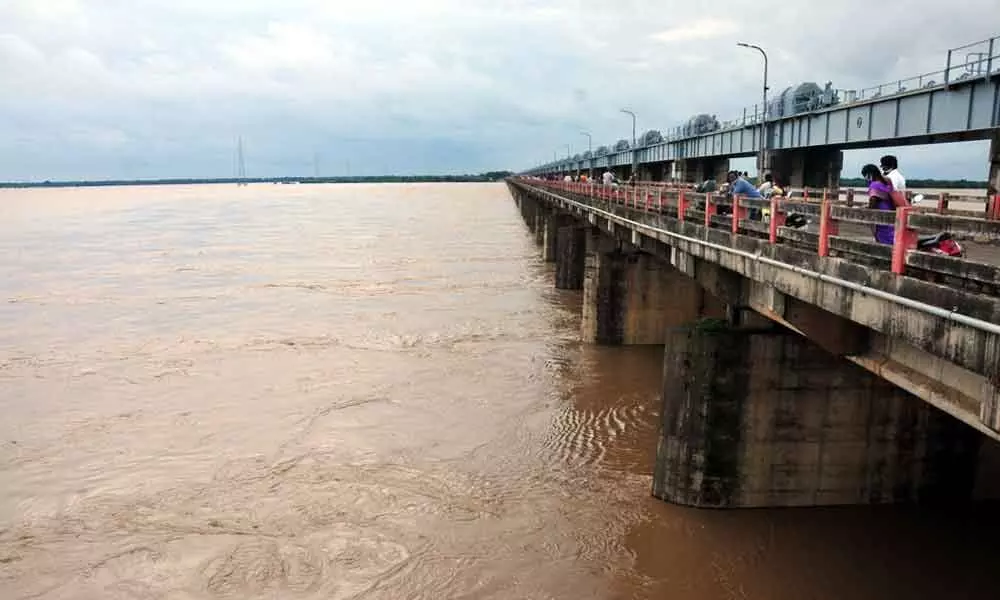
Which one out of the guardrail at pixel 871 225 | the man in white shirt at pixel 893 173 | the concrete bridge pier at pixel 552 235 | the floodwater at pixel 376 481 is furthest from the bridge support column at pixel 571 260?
the man in white shirt at pixel 893 173

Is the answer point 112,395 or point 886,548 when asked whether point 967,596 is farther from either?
point 112,395

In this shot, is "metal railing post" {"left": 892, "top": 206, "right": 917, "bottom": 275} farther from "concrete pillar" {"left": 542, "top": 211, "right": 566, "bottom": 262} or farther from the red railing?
"concrete pillar" {"left": 542, "top": 211, "right": 566, "bottom": 262}

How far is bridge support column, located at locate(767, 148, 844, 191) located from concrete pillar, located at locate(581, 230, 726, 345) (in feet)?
56.4

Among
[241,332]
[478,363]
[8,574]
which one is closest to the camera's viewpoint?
[8,574]

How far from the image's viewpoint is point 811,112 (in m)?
30.2

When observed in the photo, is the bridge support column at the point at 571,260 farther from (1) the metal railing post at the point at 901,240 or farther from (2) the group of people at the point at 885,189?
(1) the metal railing post at the point at 901,240

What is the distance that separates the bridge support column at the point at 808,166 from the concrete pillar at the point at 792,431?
2677 centimetres

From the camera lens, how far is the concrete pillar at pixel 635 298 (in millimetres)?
20922

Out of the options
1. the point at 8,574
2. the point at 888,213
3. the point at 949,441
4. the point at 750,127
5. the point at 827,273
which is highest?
the point at 750,127

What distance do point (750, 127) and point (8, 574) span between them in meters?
35.4

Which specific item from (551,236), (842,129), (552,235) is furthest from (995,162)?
(551,236)

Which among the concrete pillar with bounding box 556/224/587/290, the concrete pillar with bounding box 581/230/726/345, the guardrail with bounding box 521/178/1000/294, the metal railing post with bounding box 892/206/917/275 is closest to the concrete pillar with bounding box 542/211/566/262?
the concrete pillar with bounding box 556/224/587/290

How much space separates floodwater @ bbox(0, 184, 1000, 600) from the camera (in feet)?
31.3

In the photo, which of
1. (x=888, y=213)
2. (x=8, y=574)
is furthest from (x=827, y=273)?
(x=8, y=574)
